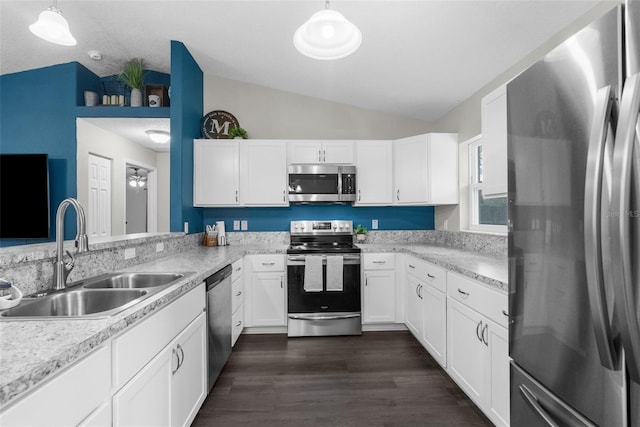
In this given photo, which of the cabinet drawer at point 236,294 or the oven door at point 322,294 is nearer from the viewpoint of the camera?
the cabinet drawer at point 236,294

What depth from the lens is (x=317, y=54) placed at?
1.85 metres

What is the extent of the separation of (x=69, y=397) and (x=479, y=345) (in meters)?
1.92

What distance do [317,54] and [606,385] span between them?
6.45ft

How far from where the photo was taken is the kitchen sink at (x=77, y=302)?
1.21 m

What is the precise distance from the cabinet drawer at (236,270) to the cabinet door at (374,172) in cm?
152

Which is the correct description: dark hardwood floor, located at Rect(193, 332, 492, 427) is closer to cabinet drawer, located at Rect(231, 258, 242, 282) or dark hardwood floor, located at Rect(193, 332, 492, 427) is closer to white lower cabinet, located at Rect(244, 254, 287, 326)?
white lower cabinet, located at Rect(244, 254, 287, 326)

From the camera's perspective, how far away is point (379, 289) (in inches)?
125

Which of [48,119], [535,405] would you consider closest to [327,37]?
[535,405]

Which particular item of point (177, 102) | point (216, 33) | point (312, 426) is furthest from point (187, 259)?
point (216, 33)

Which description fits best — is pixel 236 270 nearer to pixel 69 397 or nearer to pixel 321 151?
pixel 321 151

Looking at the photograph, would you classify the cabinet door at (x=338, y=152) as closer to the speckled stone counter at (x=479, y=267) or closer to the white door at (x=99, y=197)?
the speckled stone counter at (x=479, y=267)

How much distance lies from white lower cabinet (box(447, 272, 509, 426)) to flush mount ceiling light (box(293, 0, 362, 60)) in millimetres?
1660

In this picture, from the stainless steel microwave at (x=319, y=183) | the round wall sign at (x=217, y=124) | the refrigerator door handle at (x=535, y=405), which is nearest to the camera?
the refrigerator door handle at (x=535, y=405)

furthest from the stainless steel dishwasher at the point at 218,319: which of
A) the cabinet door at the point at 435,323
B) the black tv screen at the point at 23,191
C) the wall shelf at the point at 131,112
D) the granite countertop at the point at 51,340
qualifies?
the black tv screen at the point at 23,191
